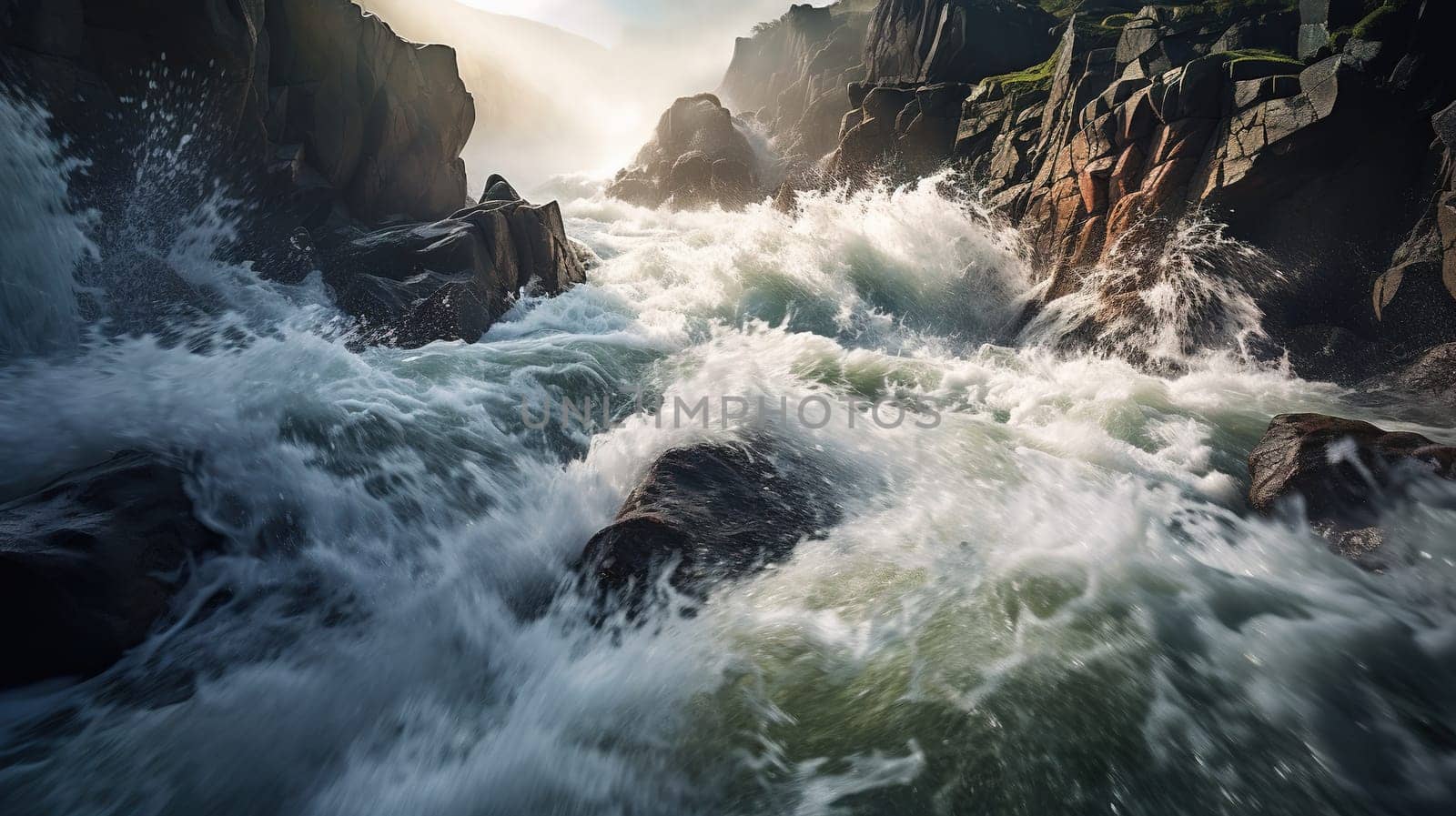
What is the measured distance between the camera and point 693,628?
3.92m

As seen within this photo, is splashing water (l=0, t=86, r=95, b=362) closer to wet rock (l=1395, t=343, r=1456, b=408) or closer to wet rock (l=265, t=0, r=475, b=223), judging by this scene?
wet rock (l=265, t=0, r=475, b=223)

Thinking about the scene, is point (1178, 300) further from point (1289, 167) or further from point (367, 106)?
point (367, 106)

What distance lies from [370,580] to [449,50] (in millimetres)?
19423

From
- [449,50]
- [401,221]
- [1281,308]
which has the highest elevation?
[449,50]

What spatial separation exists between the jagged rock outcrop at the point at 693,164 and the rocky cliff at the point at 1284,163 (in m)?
23.6

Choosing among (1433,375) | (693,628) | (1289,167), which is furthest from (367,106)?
(1433,375)

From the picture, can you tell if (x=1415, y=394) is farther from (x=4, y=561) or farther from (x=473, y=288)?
(x=473, y=288)

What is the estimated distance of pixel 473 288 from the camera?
1174 cm

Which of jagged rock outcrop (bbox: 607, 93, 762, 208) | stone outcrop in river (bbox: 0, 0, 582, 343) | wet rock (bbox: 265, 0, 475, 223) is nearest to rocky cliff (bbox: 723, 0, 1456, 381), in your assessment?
stone outcrop in river (bbox: 0, 0, 582, 343)

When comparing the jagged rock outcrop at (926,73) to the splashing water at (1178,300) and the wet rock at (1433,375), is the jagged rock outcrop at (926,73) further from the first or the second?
the wet rock at (1433,375)

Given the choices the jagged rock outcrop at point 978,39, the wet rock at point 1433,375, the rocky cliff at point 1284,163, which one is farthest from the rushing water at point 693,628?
the jagged rock outcrop at point 978,39

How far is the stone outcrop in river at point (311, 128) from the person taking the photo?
8680mm

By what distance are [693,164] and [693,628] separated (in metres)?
38.0

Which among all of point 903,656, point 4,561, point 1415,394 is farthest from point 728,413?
point 1415,394
